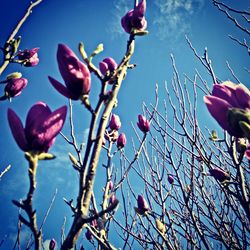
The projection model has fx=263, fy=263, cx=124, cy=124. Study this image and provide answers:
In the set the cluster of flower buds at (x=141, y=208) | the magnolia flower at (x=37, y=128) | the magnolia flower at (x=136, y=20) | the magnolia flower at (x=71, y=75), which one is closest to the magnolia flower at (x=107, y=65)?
the magnolia flower at (x=136, y=20)

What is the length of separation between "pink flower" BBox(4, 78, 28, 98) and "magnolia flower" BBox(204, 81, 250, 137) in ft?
4.99

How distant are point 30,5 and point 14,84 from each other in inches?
25.2

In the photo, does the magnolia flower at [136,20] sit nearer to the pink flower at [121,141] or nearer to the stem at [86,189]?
the stem at [86,189]

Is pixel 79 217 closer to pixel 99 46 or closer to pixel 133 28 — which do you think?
pixel 99 46

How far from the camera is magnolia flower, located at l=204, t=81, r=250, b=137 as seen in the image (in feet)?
2.80

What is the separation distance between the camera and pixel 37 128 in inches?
30.1

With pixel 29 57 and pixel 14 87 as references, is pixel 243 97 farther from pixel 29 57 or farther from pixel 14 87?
pixel 29 57

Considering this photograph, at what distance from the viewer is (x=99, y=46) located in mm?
952

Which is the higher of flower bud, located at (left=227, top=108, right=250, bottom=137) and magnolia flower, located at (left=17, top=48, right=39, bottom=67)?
magnolia flower, located at (left=17, top=48, right=39, bottom=67)

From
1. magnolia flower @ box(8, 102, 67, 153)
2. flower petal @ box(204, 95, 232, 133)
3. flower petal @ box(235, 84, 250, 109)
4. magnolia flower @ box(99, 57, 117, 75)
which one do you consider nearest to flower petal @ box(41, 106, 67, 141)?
magnolia flower @ box(8, 102, 67, 153)

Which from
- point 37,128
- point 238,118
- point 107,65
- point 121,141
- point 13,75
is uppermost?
point 13,75

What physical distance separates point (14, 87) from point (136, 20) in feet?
3.84

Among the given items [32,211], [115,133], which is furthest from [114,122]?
[32,211]

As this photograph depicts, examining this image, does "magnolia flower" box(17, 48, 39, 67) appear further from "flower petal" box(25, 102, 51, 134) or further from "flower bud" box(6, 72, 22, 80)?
"flower petal" box(25, 102, 51, 134)
